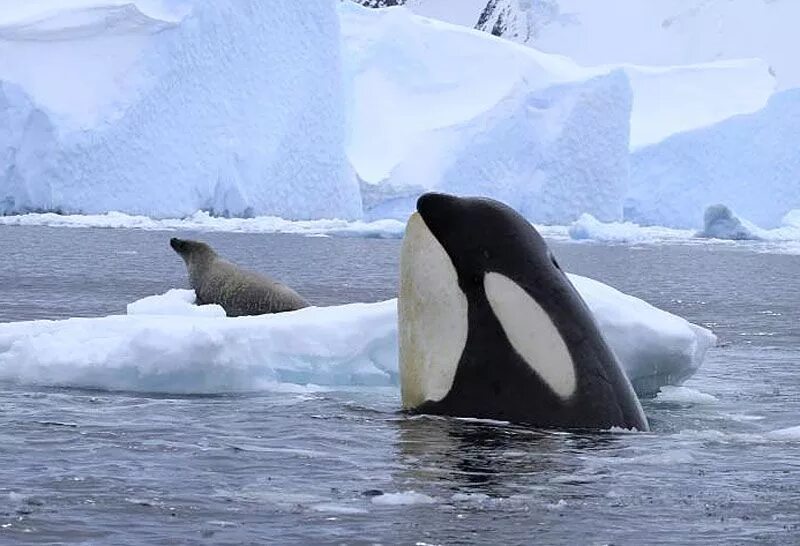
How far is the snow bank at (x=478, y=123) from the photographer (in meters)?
40.7

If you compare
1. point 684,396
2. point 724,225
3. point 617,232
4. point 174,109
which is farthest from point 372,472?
point 724,225

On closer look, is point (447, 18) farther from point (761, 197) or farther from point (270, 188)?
point (270, 188)

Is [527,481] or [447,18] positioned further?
[447,18]

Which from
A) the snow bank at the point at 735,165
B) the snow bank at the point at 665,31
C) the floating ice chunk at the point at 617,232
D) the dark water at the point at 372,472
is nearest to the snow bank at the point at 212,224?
the floating ice chunk at the point at 617,232

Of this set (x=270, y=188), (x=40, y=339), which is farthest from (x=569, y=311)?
(x=270, y=188)

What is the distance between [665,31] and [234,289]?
6957cm

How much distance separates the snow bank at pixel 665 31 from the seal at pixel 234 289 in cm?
6153

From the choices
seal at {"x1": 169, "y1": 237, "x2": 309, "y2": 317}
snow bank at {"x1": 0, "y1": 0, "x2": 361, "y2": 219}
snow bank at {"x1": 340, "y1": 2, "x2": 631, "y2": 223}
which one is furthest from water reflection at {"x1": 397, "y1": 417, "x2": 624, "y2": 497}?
snow bank at {"x1": 340, "y1": 2, "x2": 631, "y2": 223}

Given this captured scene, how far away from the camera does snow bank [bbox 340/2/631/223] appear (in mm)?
40688

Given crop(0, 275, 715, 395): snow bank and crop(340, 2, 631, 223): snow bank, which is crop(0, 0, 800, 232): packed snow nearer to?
crop(340, 2, 631, 223): snow bank

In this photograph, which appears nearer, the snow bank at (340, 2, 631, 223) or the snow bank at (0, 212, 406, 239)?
the snow bank at (0, 212, 406, 239)

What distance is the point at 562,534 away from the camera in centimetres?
461

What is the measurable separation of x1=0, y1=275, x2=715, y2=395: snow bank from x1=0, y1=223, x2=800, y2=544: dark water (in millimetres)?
232

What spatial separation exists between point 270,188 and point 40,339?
29.9 m
